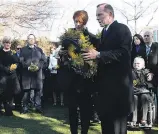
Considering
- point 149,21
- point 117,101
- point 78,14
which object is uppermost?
point 149,21

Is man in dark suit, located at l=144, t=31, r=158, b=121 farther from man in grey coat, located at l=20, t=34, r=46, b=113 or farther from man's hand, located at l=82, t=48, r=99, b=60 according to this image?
man's hand, located at l=82, t=48, r=99, b=60

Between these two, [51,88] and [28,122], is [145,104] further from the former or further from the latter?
[51,88]

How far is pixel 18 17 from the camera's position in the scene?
2962cm

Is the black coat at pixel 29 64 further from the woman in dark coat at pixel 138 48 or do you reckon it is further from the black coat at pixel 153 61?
the black coat at pixel 153 61

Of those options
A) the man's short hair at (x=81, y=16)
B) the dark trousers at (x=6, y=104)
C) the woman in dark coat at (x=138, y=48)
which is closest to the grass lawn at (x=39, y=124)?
the dark trousers at (x=6, y=104)

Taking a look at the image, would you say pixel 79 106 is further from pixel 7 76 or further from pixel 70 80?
pixel 7 76

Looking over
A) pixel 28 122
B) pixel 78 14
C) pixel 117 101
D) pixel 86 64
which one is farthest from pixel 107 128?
pixel 28 122

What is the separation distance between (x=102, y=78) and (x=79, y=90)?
1.32 m

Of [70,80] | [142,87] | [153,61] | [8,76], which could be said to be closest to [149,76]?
[142,87]

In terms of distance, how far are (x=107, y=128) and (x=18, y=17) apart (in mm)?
26071

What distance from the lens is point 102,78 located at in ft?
14.6

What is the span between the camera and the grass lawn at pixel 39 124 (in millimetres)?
7086

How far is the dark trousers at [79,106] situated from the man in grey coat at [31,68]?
3.69 m

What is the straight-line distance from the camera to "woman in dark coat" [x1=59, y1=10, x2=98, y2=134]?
218 inches
